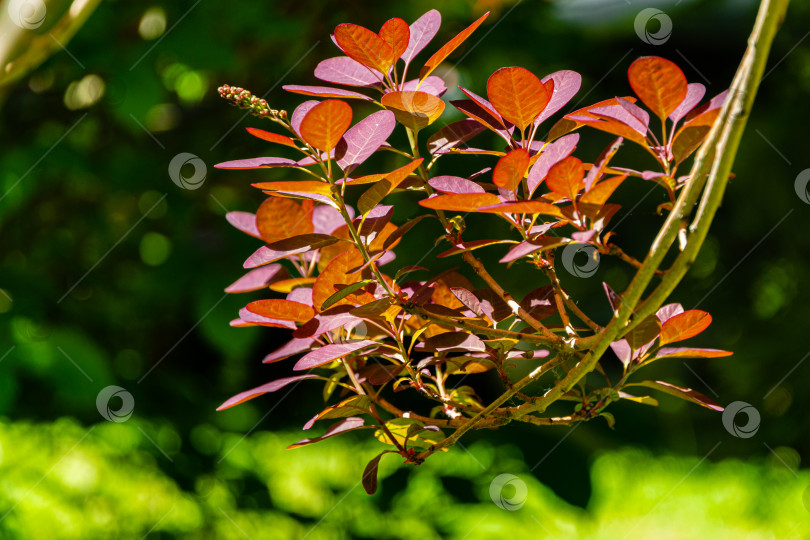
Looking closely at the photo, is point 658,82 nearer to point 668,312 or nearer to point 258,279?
point 668,312

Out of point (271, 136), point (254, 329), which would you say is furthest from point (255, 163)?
point (254, 329)

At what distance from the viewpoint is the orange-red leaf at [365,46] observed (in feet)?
1.23

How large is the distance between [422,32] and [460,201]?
16cm

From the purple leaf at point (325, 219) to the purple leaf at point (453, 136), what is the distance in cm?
12

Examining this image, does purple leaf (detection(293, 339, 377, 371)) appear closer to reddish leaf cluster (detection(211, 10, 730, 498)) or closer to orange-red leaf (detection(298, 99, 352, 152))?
reddish leaf cluster (detection(211, 10, 730, 498))

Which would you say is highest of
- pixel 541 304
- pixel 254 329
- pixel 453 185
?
pixel 453 185

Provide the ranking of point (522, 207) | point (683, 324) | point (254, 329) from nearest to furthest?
1. point (522, 207)
2. point (683, 324)
3. point (254, 329)

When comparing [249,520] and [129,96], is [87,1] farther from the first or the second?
[249,520]

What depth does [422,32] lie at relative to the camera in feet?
1.41

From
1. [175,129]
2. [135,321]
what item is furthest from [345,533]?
[175,129]

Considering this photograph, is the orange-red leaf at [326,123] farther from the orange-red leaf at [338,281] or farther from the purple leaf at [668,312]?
the purple leaf at [668,312]

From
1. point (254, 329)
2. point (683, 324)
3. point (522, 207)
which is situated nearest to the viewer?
point (522, 207)

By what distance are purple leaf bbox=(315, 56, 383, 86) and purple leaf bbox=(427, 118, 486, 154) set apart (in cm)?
5

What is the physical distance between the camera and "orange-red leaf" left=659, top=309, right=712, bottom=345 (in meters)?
0.40
